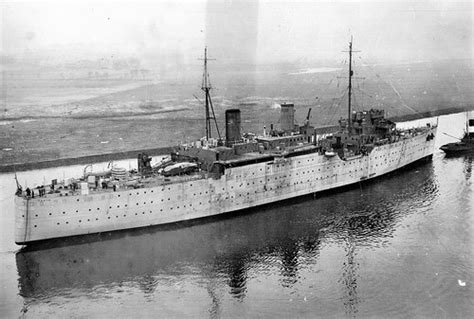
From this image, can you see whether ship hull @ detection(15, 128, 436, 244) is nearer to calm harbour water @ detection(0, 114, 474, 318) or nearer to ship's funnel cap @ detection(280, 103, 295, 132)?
calm harbour water @ detection(0, 114, 474, 318)

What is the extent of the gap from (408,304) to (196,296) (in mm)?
7128

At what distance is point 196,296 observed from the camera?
16.2 meters

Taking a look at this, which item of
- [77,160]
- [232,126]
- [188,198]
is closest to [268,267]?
[188,198]

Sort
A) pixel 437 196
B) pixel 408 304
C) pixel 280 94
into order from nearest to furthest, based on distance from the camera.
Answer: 1. pixel 408 304
2. pixel 437 196
3. pixel 280 94

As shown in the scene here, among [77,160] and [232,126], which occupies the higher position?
[232,126]

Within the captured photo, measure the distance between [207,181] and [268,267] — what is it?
6399mm

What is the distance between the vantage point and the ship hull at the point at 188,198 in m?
20.1

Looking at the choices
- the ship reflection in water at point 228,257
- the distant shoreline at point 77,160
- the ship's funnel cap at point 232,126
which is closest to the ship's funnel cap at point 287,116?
the ship's funnel cap at point 232,126

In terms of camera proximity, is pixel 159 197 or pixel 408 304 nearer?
pixel 408 304

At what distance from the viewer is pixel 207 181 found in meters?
23.4

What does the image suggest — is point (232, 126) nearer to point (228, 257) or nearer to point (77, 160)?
point (228, 257)

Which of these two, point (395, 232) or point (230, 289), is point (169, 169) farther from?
point (395, 232)

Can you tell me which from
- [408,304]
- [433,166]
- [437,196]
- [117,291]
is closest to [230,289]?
[117,291]

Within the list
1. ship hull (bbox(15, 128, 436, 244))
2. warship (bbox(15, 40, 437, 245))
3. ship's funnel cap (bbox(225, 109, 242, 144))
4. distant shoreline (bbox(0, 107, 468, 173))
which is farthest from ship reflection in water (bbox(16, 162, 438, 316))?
distant shoreline (bbox(0, 107, 468, 173))
